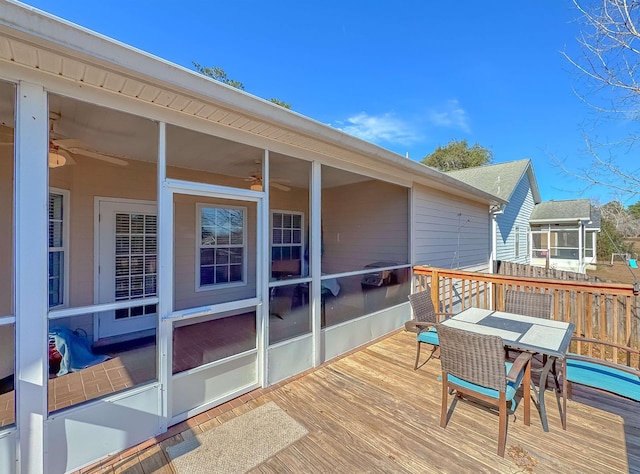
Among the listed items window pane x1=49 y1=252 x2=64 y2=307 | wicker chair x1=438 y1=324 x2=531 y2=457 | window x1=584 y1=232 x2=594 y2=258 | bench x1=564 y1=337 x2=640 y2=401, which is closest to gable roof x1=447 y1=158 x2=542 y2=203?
window x1=584 y1=232 x2=594 y2=258

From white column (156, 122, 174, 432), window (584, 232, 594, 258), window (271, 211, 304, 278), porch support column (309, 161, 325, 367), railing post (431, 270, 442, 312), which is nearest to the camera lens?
white column (156, 122, 174, 432)

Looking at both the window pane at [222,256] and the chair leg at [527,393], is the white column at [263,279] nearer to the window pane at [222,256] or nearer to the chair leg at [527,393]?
the window pane at [222,256]

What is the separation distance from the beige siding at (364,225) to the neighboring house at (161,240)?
1.2 inches

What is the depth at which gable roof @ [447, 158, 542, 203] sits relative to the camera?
10.7 m

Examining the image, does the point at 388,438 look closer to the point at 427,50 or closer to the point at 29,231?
the point at 29,231

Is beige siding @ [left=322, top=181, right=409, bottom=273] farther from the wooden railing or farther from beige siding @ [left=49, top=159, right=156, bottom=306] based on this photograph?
beige siding @ [left=49, top=159, right=156, bottom=306]

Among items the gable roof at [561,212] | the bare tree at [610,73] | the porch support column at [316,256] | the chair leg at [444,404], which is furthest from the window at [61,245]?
the gable roof at [561,212]

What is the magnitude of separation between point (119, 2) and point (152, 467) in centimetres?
693

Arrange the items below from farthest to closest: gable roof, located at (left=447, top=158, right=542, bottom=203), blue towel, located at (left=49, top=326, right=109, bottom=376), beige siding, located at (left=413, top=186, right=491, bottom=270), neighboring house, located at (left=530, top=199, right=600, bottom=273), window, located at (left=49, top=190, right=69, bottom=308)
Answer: neighboring house, located at (left=530, top=199, right=600, bottom=273)
gable roof, located at (left=447, top=158, right=542, bottom=203)
beige siding, located at (left=413, top=186, right=491, bottom=270)
window, located at (left=49, top=190, right=69, bottom=308)
blue towel, located at (left=49, top=326, right=109, bottom=376)

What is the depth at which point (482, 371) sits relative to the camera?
6.79 ft

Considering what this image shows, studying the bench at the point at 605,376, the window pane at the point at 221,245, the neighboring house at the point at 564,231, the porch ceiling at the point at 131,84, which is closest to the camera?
the porch ceiling at the point at 131,84

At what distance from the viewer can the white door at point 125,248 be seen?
13.1ft

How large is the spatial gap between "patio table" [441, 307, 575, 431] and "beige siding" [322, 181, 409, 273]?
1685 millimetres

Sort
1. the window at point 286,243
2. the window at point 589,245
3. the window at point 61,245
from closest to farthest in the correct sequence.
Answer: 1. the window at point 61,245
2. the window at point 286,243
3. the window at point 589,245
